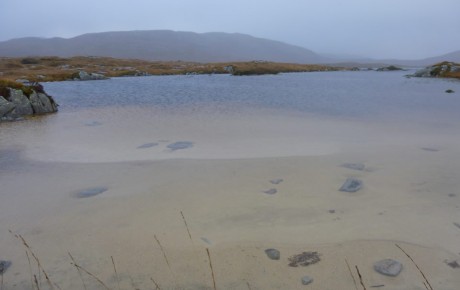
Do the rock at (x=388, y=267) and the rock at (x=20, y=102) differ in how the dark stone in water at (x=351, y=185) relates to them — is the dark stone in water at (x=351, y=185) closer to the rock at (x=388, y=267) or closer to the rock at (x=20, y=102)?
the rock at (x=388, y=267)

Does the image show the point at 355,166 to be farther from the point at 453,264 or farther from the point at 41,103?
the point at 41,103

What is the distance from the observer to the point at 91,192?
361 inches

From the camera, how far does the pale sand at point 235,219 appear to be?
5617 mm

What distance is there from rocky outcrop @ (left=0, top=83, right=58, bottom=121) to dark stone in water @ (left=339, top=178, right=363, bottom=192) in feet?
70.3

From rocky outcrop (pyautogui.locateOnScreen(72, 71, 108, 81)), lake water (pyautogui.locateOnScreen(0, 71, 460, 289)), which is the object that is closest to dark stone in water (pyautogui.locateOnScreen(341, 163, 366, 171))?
lake water (pyautogui.locateOnScreen(0, 71, 460, 289))

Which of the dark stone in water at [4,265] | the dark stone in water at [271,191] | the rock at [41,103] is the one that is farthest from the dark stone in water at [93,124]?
the dark stone in water at [4,265]

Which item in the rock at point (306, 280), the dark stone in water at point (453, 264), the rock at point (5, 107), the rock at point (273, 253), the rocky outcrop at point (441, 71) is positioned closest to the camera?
the rock at point (306, 280)

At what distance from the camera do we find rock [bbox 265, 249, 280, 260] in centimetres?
600

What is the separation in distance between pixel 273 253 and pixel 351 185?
3.72 m

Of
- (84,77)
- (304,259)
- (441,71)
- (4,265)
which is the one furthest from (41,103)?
(441,71)

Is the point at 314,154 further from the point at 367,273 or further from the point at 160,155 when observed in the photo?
the point at 367,273

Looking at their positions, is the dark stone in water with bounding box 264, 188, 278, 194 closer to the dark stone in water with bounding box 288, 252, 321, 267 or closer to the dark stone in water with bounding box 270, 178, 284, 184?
the dark stone in water with bounding box 270, 178, 284, 184

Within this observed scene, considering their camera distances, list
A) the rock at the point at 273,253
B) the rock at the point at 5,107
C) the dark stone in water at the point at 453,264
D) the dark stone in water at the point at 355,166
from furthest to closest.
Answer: the rock at the point at 5,107 < the dark stone in water at the point at 355,166 < the rock at the point at 273,253 < the dark stone in water at the point at 453,264

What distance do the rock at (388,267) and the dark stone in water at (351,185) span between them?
3084mm
